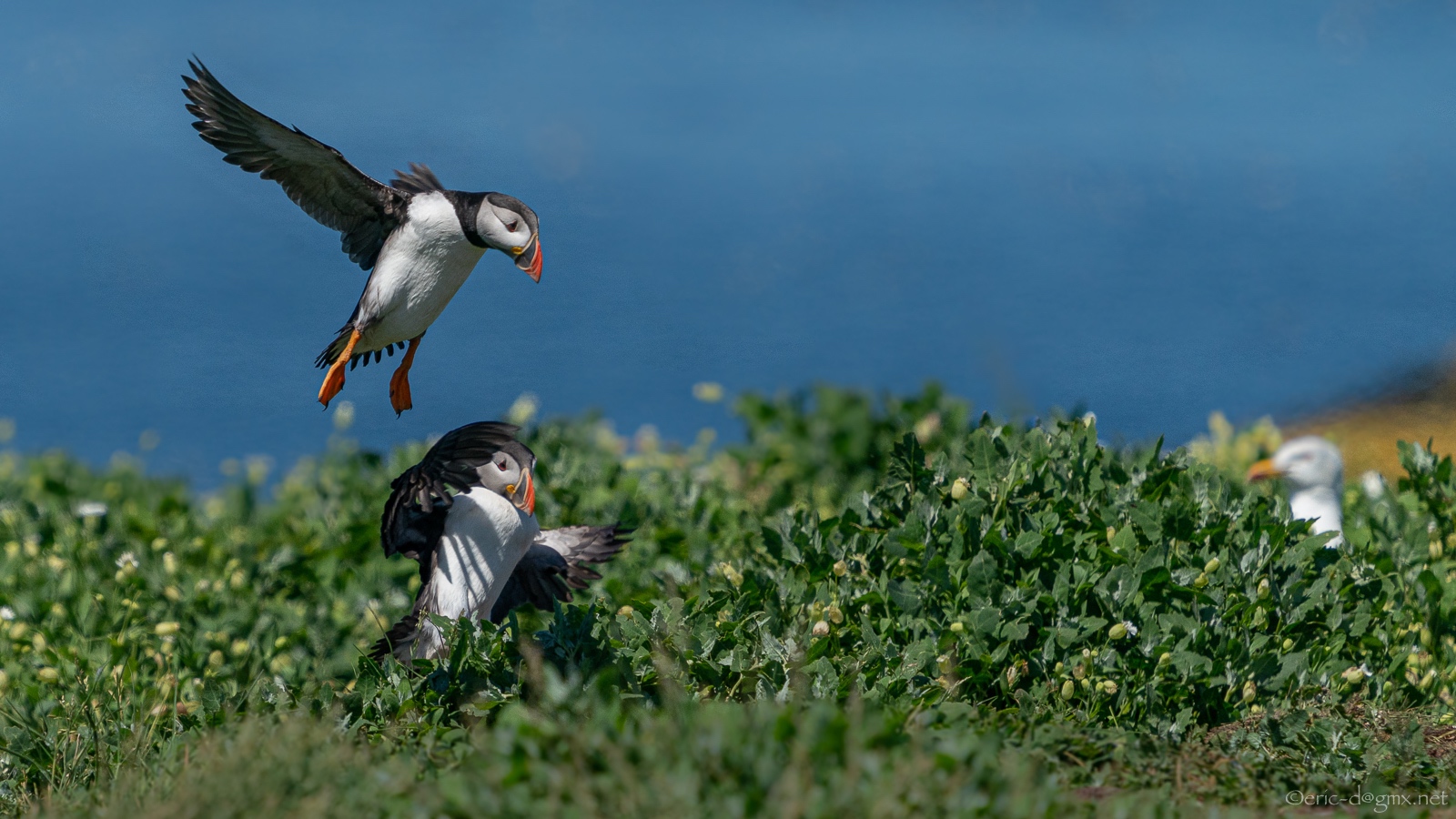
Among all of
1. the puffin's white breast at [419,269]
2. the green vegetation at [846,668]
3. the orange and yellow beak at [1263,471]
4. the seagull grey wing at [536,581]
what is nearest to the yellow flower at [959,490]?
the green vegetation at [846,668]

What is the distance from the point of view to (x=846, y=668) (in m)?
4.20

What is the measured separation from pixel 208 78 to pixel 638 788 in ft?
9.58

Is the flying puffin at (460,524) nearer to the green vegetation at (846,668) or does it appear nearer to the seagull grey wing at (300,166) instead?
the green vegetation at (846,668)

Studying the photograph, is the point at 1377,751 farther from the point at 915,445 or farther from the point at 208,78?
the point at 208,78

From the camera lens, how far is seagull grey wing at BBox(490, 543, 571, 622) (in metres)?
4.77

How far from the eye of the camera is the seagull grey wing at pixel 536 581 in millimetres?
4766

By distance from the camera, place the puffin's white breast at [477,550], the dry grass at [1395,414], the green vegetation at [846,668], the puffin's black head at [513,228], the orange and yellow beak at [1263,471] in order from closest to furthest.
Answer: the green vegetation at [846,668]
the puffin's black head at [513,228]
the puffin's white breast at [477,550]
the orange and yellow beak at [1263,471]
the dry grass at [1395,414]

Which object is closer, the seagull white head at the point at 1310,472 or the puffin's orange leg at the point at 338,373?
the puffin's orange leg at the point at 338,373

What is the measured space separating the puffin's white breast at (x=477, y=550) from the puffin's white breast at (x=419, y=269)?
2.04ft

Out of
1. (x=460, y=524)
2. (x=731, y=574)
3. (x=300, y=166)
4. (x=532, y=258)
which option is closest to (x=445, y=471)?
(x=460, y=524)

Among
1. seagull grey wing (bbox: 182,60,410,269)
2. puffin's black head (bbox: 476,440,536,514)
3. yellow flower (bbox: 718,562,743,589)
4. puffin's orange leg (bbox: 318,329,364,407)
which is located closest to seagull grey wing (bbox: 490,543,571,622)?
puffin's black head (bbox: 476,440,536,514)

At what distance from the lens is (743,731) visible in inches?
103

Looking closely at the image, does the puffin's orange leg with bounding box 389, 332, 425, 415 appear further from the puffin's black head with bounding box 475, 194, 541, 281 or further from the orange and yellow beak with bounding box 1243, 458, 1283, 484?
the orange and yellow beak with bounding box 1243, 458, 1283, 484

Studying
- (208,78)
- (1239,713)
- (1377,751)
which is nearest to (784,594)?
(1239,713)
